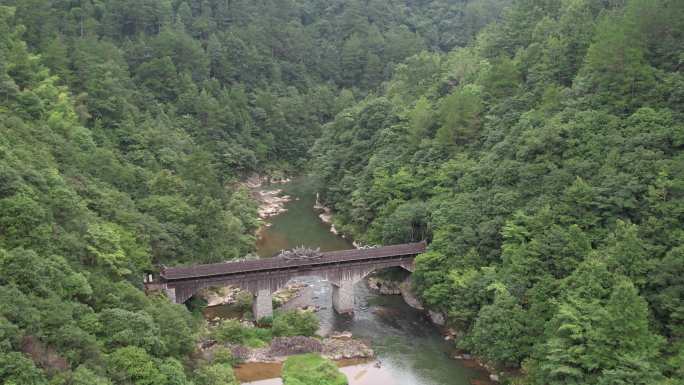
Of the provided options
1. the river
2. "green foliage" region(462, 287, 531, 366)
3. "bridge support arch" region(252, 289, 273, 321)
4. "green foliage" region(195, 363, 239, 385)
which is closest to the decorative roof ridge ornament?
"bridge support arch" region(252, 289, 273, 321)

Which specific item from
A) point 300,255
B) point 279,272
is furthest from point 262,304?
point 300,255

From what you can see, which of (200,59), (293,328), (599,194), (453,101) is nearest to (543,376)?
(599,194)

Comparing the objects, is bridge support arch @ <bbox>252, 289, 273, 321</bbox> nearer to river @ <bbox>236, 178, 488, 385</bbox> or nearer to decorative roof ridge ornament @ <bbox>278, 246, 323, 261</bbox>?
decorative roof ridge ornament @ <bbox>278, 246, 323, 261</bbox>

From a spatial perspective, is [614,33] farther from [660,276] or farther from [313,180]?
[313,180]

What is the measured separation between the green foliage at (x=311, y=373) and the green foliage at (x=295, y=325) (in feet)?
10.4

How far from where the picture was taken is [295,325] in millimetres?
46844

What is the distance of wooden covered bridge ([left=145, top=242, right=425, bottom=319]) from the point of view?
46.8 m

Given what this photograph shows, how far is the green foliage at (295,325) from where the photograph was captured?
4625 cm

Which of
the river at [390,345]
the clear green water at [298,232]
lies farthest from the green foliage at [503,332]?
the clear green water at [298,232]

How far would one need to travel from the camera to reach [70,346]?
3127 cm

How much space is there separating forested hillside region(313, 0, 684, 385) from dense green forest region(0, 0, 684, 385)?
5.5 inches

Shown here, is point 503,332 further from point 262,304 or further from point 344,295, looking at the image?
point 262,304

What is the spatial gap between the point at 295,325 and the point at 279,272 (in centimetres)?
387

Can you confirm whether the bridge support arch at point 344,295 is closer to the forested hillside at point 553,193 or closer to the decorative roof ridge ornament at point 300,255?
the decorative roof ridge ornament at point 300,255
